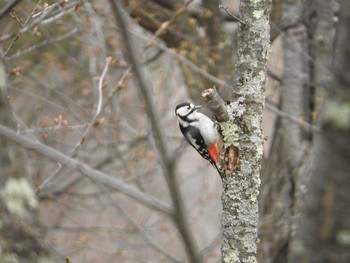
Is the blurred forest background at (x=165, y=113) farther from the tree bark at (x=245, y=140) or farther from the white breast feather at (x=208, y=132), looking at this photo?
the white breast feather at (x=208, y=132)

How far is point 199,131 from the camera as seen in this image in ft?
13.2

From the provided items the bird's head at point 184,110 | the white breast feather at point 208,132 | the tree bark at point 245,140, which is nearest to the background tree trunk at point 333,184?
the white breast feather at point 208,132

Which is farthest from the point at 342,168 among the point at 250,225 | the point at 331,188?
the point at 250,225

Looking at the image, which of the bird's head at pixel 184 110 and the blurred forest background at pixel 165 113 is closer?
the blurred forest background at pixel 165 113

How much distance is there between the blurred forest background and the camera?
2949mm

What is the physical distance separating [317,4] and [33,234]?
2.96 meters

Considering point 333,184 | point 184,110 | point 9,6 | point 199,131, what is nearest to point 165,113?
point 184,110

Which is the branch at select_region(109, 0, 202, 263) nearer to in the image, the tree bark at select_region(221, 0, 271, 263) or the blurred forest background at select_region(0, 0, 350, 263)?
Result: the blurred forest background at select_region(0, 0, 350, 263)

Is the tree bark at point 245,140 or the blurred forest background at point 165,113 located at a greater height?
the blurred forest background at point 165,113

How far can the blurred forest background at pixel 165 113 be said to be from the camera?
116 inches

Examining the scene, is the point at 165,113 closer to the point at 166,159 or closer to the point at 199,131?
the point at 199,131

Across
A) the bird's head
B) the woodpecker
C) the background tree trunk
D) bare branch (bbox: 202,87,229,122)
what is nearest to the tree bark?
bare branch (bbox: 202,87,229,122)

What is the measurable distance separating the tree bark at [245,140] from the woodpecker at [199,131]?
1579mm

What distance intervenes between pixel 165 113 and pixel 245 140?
14.1ft
